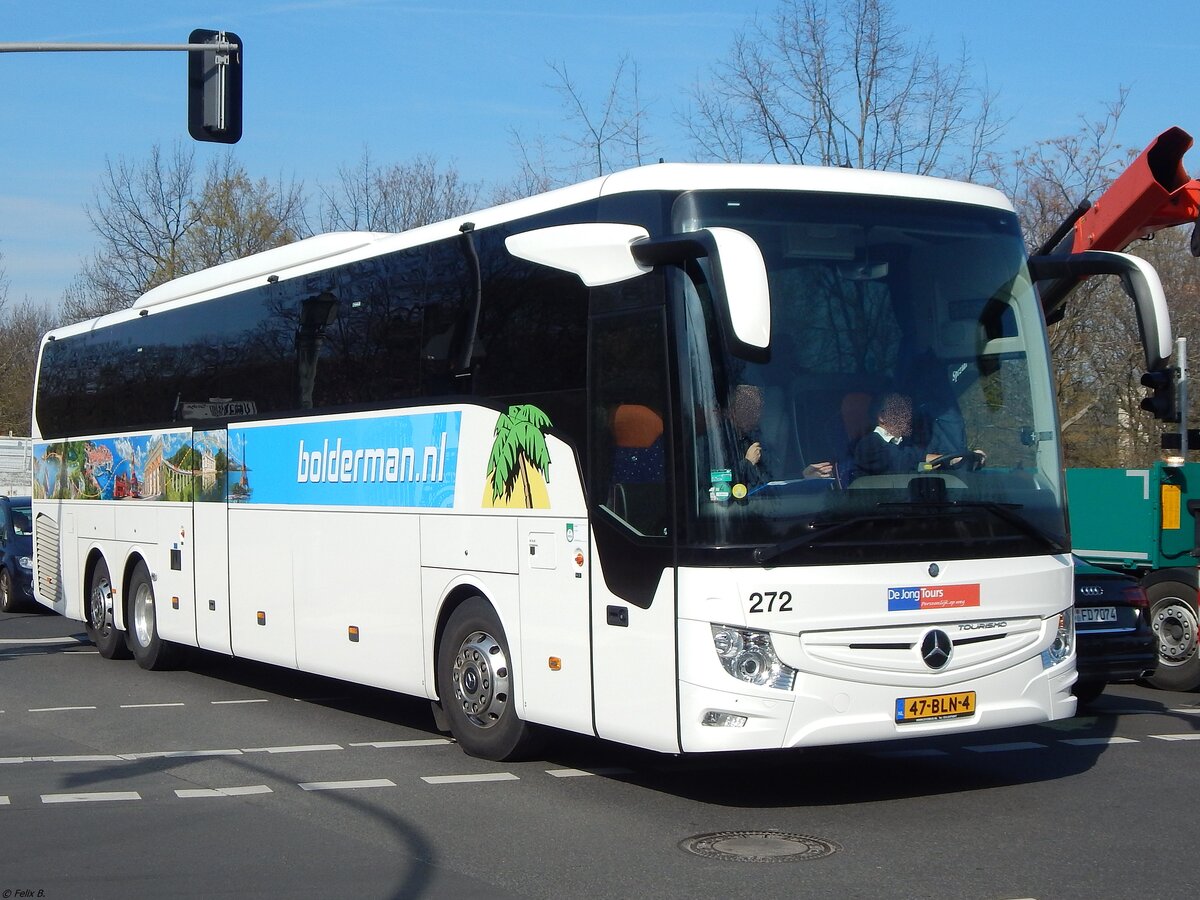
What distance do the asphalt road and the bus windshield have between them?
1556mm

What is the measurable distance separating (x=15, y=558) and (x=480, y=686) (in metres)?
17.3

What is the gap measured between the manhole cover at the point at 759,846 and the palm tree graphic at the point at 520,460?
2.52 meters

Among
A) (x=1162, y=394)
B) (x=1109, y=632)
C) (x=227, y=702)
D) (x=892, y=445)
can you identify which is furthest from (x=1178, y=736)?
(x=227, y=702)

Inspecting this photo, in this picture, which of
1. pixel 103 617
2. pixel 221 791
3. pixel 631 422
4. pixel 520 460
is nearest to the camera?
pixel 631 422

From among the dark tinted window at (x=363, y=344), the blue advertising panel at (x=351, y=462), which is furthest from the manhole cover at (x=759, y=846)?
Result: the blue advertising panel at (x=351, y=462)

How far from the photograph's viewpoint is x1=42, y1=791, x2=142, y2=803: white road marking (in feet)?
29.9

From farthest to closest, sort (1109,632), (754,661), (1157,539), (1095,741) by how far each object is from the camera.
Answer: (1157,539) < (1109,632) < (1095,741) < (754,661)

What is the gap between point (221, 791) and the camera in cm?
945

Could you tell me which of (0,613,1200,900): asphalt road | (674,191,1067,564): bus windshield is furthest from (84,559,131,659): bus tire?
(674,191,1067,564): bus windshield

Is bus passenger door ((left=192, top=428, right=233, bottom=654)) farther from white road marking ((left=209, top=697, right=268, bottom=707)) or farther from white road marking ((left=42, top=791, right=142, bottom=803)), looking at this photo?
white road marking ((left=42, top=791, right=142, bottom=803))

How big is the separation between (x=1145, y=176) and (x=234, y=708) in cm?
905

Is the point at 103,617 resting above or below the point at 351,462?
below

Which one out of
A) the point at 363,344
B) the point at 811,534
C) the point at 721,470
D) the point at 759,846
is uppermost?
the point at 363,344

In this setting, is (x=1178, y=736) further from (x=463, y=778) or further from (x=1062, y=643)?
(x=463, y=778)
